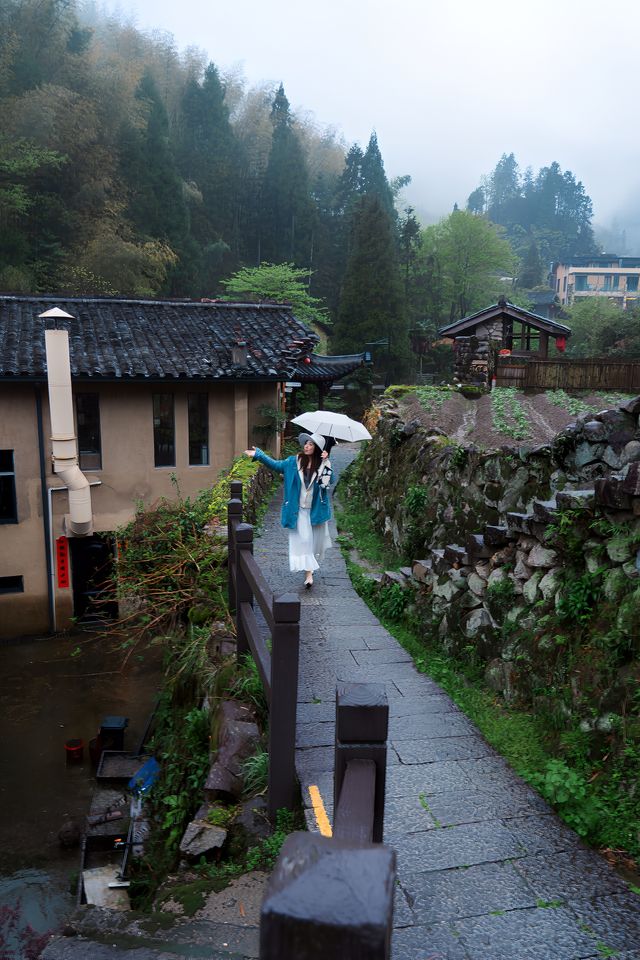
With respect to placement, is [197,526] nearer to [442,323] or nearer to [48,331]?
[48,331]

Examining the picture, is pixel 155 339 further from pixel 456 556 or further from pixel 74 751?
pixel 456 556

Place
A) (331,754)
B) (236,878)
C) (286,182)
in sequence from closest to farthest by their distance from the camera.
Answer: (236,878), (331,754), (286,182)

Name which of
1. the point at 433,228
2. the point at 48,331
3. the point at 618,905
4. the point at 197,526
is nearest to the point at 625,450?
the point at 618,905

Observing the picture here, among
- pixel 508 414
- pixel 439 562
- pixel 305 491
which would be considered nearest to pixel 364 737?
pixel 439 562

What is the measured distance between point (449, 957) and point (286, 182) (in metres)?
54.0

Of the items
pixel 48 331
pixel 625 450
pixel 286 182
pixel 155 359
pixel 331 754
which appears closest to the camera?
pixel 331 754

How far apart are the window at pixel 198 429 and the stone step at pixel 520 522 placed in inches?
499

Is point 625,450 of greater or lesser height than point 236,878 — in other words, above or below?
above

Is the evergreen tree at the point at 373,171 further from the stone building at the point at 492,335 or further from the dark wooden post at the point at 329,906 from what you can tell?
the dark wooden post at the point at 329,906

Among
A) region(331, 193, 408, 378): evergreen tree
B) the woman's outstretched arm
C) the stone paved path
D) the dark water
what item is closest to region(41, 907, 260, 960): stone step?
the stone paved path

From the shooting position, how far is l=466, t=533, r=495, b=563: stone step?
6.19 meters

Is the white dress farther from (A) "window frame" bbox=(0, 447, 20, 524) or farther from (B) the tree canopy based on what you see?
(B) the tree canopy

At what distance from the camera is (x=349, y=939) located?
0.99 metres

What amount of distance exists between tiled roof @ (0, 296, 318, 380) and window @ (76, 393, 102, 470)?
125 centimetres
